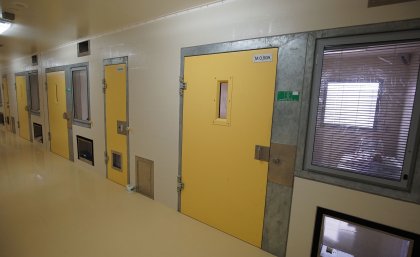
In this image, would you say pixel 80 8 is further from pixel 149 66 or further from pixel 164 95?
pixel 164 95

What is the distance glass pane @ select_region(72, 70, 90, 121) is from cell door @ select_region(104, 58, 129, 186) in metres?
0.89

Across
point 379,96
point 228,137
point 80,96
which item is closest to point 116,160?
point 80,96

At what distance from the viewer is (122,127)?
3.39 m

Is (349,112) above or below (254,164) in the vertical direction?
above

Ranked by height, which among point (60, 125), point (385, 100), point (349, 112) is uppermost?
point (385, 100)

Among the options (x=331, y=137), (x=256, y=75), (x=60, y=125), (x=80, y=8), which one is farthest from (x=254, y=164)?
(x=60, y=125)

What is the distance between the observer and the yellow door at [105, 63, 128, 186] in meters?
3.31

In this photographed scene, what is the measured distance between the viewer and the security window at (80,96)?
13.6 feet

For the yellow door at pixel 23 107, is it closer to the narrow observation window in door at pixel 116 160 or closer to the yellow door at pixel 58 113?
the yellow door at pixel 58 113

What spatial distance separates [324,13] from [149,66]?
215cm

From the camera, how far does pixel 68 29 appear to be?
11.0ft

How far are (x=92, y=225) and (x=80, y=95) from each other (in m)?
2.99

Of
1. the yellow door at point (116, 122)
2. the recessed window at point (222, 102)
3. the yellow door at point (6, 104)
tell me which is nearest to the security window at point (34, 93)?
the yellow door at point (6, 104)

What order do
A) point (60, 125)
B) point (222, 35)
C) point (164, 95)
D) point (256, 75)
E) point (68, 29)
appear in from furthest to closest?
1. point (60, 125)
2. point (68, 29)
3. point (164, 95)
4. point (222, 35)
5. point (256, 75)
